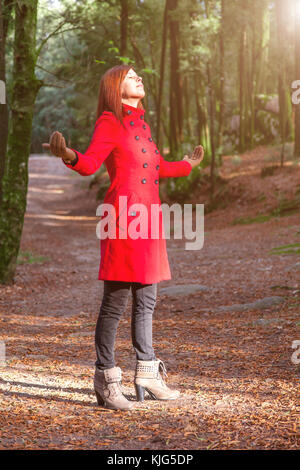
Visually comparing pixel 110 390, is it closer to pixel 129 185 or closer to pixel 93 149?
pixel 129 185

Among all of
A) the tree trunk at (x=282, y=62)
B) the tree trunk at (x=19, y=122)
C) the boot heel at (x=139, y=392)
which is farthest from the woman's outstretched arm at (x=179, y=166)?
the tree trunk at (x=282, y=62)

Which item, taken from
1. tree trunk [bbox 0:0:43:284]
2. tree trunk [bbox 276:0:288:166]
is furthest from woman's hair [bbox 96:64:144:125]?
tree trunk [bbox 276:0:288:166]

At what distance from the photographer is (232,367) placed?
4832mm

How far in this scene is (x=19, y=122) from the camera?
8852mm

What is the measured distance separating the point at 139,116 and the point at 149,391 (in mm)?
1979

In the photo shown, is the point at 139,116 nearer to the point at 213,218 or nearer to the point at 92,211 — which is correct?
the point at 213,218

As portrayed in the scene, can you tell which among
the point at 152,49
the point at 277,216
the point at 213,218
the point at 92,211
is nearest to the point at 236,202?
the point at 213,218

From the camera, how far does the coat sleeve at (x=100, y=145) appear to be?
361 centimetres

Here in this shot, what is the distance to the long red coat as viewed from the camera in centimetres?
378

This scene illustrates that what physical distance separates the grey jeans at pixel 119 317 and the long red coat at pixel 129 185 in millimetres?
113

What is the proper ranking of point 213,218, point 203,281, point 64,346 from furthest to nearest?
point 213,218
point 203,281
point 64,346

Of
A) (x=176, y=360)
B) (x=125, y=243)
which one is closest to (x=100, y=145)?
(x=125, y=243)

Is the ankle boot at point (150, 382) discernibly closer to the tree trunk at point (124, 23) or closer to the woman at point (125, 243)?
the woman at point (125, 243)
